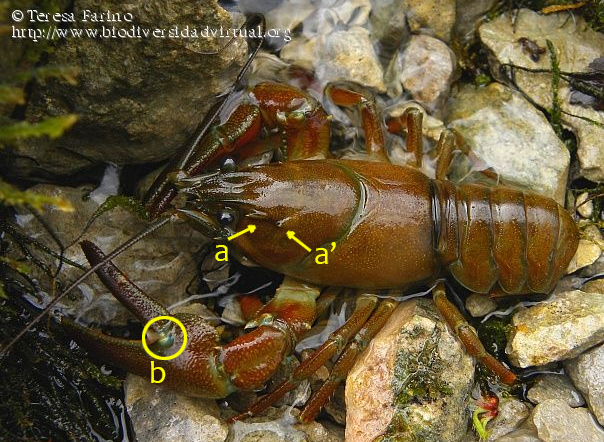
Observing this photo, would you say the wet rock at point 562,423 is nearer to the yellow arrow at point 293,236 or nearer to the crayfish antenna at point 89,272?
the yellow arrow at point 293,236

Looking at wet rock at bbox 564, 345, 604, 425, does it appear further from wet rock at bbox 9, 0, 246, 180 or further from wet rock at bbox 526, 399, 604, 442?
wet rock at bbox 9, 0, 246, 180

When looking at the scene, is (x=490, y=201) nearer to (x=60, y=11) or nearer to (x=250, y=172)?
(x=250, y=172)

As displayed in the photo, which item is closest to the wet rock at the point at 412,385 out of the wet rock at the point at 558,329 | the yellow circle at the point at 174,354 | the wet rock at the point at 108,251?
the wet rock at the point at 558,329

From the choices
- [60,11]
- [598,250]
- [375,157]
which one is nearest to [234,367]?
[375,157]

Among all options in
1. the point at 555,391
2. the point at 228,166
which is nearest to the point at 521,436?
the point at 555,391

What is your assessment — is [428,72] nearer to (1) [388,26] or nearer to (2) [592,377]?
(1) [388,26]
